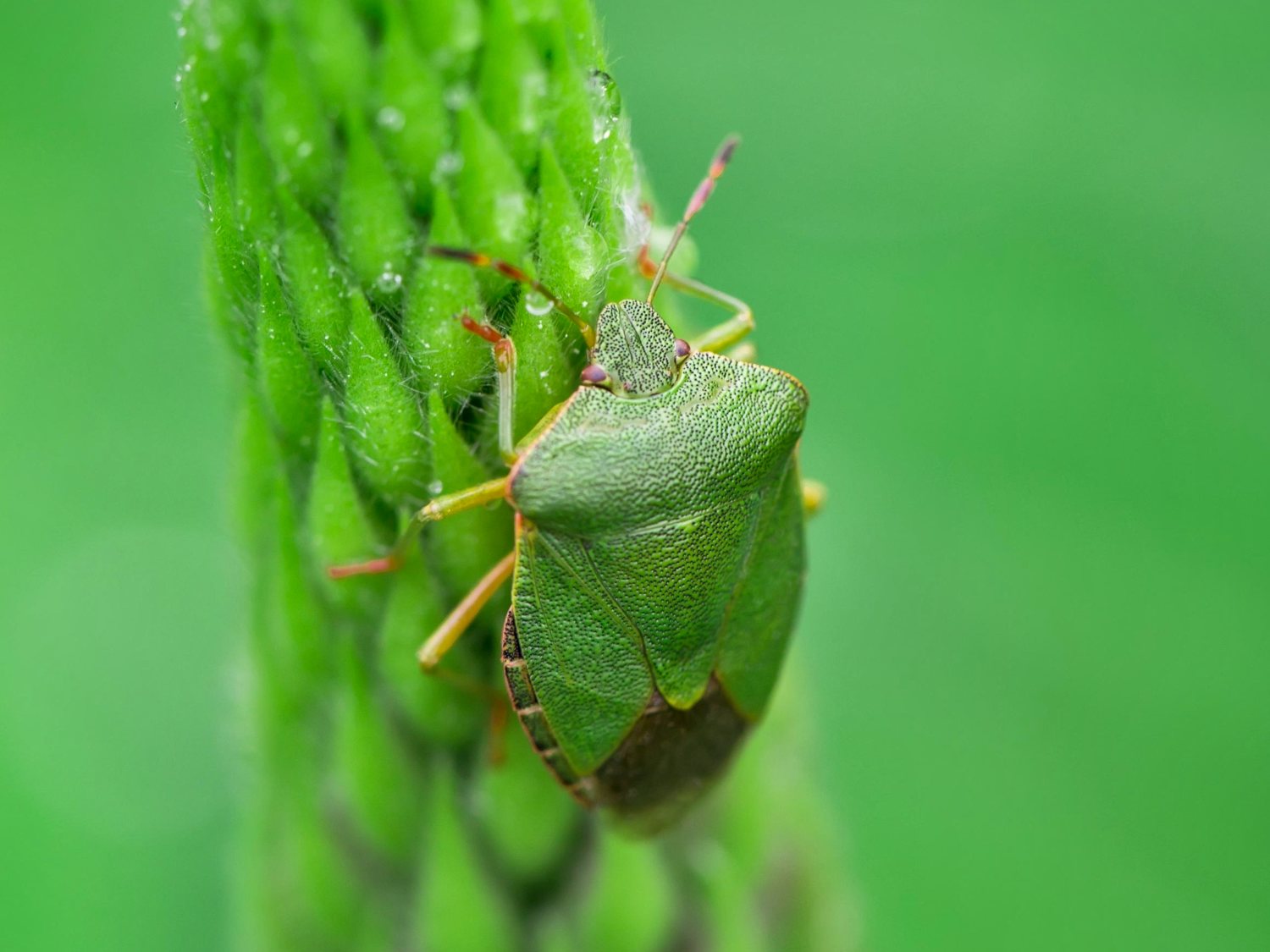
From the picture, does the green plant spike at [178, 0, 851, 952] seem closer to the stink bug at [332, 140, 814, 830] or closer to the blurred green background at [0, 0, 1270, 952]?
the stink bug at [332, 140, 814, 830]

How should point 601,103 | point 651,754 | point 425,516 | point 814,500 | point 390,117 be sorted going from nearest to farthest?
point 390,117, point 601,103, point 425,516, point 651,754, point 814,500

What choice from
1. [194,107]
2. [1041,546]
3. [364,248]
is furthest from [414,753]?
[1041,546]

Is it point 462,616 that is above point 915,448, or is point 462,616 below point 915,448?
above

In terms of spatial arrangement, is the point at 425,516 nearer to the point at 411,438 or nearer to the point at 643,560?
the point at 411,438

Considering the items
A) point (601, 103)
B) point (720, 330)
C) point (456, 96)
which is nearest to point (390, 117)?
point (456, 96)

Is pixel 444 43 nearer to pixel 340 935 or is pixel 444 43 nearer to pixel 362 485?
pixel 362 485

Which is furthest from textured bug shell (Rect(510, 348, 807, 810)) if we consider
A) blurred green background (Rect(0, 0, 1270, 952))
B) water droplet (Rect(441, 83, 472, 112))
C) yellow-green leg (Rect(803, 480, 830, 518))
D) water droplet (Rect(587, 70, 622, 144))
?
blurred green background (Rect(0, 0, 1270, 952))
